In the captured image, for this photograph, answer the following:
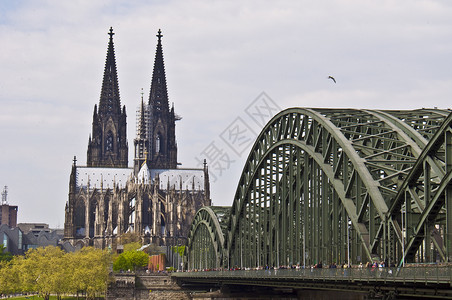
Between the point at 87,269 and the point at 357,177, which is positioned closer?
the point at 357,177

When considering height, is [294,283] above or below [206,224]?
below

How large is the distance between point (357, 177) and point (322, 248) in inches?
439

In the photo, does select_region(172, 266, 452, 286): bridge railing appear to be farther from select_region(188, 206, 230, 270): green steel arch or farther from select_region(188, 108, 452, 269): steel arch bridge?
select_region(188, 206, 230, 270): green steel arch

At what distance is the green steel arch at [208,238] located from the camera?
377 ft

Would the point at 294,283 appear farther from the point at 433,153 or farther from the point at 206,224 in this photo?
the point at 206,224

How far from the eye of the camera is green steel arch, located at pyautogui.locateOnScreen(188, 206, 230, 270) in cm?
11494

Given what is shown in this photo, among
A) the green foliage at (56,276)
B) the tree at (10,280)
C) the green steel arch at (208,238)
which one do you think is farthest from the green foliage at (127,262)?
the green steel arch at (208,238)

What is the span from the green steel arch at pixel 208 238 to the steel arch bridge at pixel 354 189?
12278mm

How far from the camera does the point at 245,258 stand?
96.8 metres

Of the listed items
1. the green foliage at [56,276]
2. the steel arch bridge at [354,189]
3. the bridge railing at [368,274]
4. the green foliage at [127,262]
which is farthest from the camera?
the green foliage at [127,262]

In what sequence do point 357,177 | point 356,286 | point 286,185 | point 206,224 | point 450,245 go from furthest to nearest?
point 206,224, point 286,185, point 357,177, point 356,286, point 450,245

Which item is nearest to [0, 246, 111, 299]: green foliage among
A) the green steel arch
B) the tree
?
the tree

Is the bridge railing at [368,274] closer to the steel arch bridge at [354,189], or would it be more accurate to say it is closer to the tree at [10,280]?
the steel arch bridge at [354,189]

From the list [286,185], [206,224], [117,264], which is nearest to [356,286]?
[286,185]
